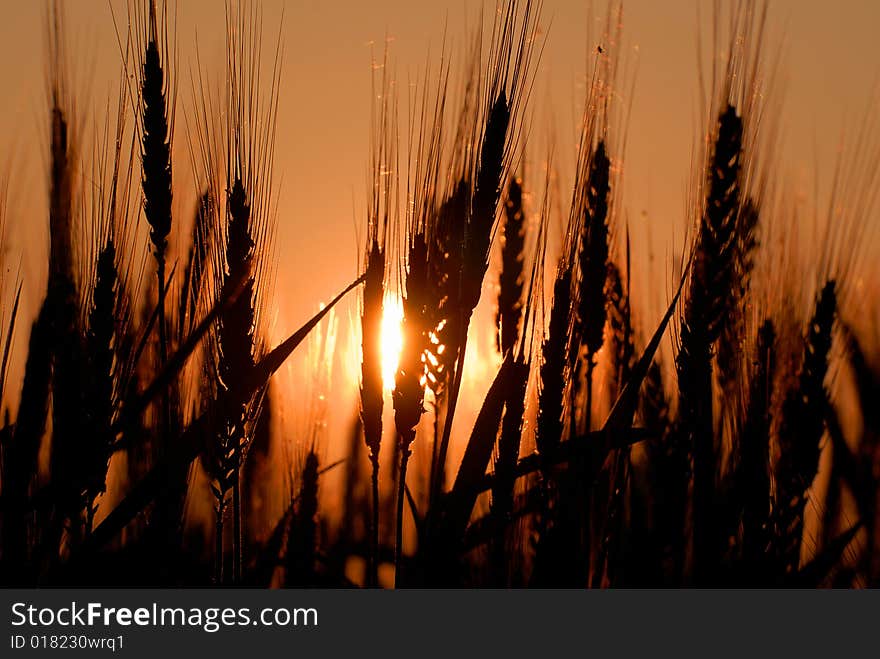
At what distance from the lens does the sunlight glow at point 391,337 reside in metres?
2.10

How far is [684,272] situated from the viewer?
2297 mm

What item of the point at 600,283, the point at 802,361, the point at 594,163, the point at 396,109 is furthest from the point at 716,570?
the point at 396,109

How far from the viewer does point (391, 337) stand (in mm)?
2158

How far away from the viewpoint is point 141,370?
9.20 feet

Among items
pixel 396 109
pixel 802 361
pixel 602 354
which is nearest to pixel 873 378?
pixel 802 361

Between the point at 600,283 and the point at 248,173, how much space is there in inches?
35.1

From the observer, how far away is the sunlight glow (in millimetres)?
2104

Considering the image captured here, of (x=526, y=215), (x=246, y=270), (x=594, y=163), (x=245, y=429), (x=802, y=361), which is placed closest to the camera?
(x=246, y=270)

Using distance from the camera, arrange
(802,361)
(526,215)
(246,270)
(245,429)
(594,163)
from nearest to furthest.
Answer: (246,270), (245,429), (802,361), (594,163), (526,215)

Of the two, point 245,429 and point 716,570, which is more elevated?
point 245,429

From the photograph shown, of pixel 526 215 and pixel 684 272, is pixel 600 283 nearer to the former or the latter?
pixel 684 272

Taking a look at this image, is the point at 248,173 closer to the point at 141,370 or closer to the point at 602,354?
the point at 141,370
